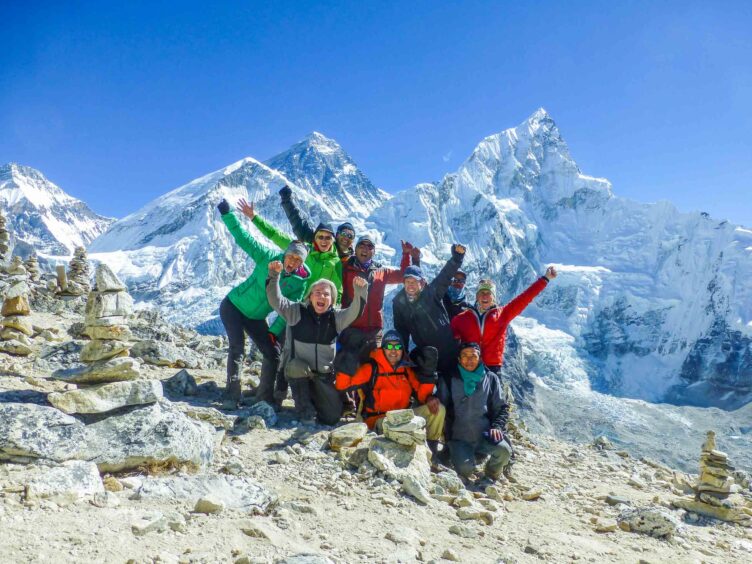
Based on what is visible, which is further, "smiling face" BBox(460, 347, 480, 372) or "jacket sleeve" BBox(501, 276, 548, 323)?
"jacket sleeve" BBox(501, 276, 548, 323)

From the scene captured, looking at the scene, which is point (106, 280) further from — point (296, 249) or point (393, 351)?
point (393, 351)

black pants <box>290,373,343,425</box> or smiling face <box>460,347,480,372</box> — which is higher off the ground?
smiling face <box>460,347,480,372</box>

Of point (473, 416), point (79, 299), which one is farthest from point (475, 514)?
point (79, 299)

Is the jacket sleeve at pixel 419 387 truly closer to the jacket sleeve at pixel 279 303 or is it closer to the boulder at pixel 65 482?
the jacket sleeve at pixel 279 303

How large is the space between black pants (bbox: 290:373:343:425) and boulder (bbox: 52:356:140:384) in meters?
2.24

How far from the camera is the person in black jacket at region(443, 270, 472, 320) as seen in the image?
315 inches

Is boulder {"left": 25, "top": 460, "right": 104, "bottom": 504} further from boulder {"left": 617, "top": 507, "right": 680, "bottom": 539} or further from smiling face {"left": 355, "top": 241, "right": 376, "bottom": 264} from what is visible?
boulder {"left": 617, "top": 507, "right": 680, "bottom": 539}

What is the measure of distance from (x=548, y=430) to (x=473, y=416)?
12942cm

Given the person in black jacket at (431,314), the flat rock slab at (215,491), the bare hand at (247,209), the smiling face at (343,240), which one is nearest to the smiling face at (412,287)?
the person in black jacket at (431,314)

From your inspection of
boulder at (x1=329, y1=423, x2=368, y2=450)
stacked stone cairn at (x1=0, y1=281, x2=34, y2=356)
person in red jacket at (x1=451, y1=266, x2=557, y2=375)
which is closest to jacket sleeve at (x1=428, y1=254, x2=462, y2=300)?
person in red jacket at (x1=451, y1=266, x2=557, y2=375)

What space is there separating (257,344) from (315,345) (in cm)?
118

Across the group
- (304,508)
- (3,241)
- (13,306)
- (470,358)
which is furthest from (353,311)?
(3,241)

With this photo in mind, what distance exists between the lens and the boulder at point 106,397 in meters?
4.86

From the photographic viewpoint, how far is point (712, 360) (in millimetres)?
196875
